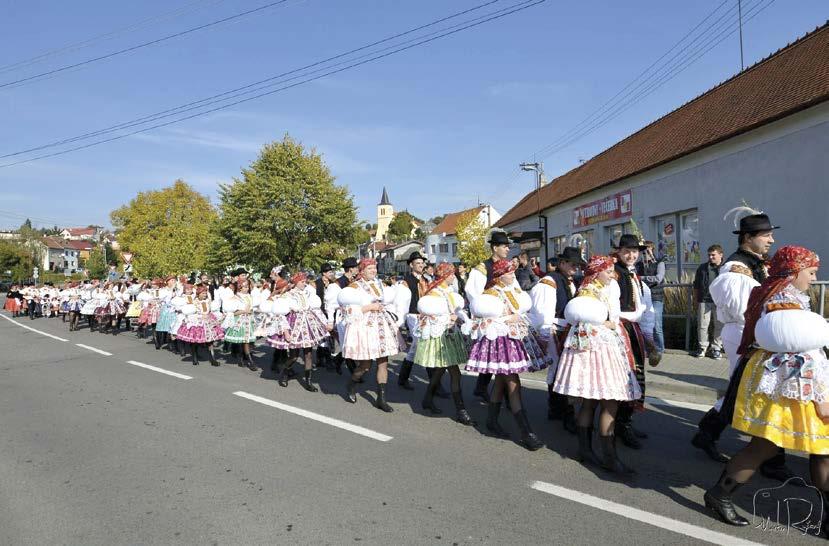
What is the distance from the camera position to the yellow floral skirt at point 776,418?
3301 millimetres

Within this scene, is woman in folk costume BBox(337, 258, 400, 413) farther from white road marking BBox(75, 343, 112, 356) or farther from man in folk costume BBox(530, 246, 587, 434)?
white road marking BBox(75, 343, 112, 356)

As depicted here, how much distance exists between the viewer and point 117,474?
496cm

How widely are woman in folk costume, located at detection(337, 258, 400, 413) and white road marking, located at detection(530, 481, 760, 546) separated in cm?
300

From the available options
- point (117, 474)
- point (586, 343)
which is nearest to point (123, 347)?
point (117, 474)

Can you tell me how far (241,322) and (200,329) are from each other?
1052 millimetres

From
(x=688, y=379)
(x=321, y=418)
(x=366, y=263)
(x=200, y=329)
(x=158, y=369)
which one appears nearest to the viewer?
(x=321, y=418)

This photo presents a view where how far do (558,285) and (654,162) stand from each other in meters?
15.8

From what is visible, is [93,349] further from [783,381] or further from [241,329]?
[783,381]

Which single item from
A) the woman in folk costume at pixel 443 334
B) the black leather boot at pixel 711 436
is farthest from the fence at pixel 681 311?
the woman in folk costume at pixel 443 334

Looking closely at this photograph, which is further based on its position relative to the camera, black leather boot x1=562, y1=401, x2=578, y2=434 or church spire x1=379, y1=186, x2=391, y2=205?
church spire x1=379, y1=186, x2=391, y2=205

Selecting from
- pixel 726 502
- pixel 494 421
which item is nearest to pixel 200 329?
pixel 494 421

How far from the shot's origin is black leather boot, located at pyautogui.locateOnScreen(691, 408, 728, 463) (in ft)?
16.4

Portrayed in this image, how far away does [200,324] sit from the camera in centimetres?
1141

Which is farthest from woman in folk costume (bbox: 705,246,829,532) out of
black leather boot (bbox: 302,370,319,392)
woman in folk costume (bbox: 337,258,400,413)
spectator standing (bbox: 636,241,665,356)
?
black leather boot (bbox: 302,370,319,392)
